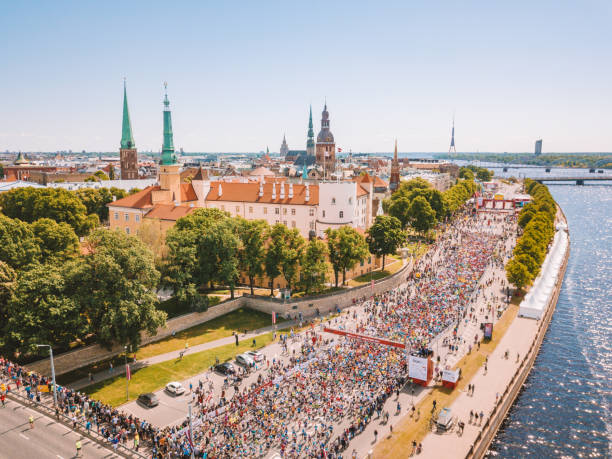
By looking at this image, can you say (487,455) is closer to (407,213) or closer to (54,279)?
(54,279)

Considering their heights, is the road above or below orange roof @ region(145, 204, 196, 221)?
below

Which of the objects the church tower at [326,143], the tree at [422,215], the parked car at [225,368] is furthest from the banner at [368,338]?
the church tower at [326,143]

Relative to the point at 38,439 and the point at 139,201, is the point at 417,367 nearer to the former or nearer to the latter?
the point at 38,439

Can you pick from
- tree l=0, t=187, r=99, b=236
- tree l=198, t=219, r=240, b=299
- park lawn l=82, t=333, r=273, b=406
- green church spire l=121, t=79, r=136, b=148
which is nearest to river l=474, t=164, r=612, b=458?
park lawn l=82, t=333, r=273, b=406

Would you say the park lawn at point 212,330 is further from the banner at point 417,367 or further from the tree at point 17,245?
the banner at point 417,367

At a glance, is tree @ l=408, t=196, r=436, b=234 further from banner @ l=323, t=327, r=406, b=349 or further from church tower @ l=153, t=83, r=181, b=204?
banner @ l=323, t=327, r=406, b=349
